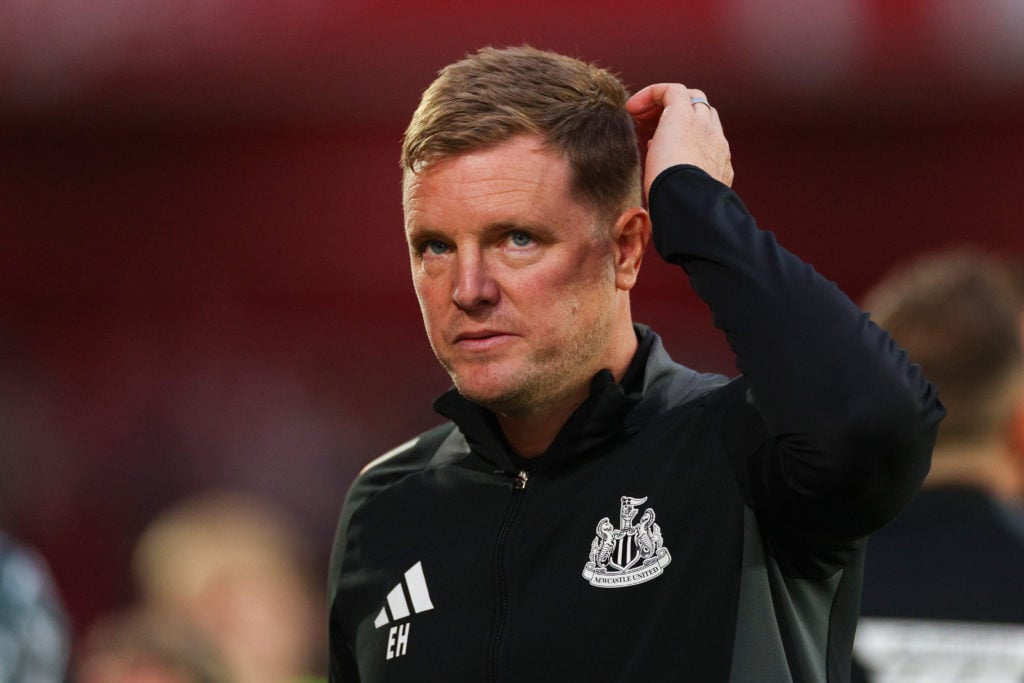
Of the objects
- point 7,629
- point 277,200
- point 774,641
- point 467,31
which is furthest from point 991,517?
point 277,200

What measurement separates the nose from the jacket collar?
0.20 meters

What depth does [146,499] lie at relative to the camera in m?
6.30

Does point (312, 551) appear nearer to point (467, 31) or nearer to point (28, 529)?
point (28, 529)

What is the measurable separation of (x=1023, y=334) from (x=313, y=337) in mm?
3889

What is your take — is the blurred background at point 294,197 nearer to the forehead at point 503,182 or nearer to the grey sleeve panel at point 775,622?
the forehead at point 503,182

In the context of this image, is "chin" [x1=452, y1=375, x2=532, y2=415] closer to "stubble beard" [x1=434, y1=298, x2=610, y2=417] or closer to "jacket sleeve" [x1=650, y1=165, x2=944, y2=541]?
"stubble beard" [x1=434, y1=298, x2=610, y2=417]

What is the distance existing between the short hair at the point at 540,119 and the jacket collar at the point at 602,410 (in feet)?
0.72

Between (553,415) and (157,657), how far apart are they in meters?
1.75

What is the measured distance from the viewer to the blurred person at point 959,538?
266 centimetres

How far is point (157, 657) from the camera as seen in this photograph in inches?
133

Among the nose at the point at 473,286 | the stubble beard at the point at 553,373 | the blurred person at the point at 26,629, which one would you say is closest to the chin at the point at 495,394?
the stubble beard at the point at 553,373

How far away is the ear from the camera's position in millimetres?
1923

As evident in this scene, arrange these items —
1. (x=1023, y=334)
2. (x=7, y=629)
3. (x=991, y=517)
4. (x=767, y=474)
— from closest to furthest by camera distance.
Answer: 1. (x=767, y=474)
2. (x=991, y=517)
3. (x=1023, y=334)
4. (x=7, y=629)

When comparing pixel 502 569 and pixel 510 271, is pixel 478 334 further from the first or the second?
pixel 502 569
